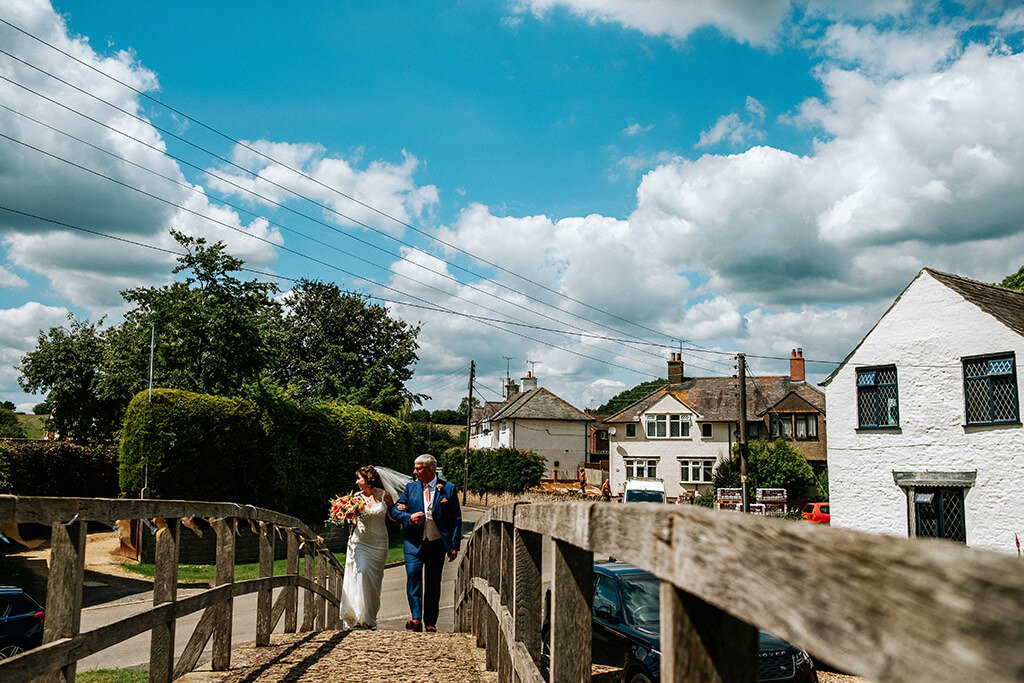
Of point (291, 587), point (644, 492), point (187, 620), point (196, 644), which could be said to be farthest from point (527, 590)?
point (644, 492)

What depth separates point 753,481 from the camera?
43.8 meters

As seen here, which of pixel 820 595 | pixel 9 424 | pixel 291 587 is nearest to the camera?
pixel 820 595

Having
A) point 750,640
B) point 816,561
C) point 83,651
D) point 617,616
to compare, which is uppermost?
point 816,561

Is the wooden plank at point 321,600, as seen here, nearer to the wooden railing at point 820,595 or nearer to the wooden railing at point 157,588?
the wooden railing at point 157,588

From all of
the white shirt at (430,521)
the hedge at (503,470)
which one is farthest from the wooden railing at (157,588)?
the hedge at (503,470)

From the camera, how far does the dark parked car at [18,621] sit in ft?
28.2

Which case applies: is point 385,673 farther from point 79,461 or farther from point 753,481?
point 753,481

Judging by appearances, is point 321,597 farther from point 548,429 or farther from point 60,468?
point 548,429

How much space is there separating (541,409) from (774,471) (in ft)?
89.7

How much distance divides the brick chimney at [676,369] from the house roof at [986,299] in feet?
109

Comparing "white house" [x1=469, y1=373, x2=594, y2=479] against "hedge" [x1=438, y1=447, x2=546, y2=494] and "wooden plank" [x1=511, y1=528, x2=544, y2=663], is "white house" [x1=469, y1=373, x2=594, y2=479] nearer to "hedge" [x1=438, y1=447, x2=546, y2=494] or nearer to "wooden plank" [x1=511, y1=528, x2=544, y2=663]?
"hedge" [x1=438, y1=447, x2=546, y2=494]

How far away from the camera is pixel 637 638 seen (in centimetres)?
762

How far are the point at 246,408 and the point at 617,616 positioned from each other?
18.0 m

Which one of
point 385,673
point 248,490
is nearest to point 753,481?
point 248,490
